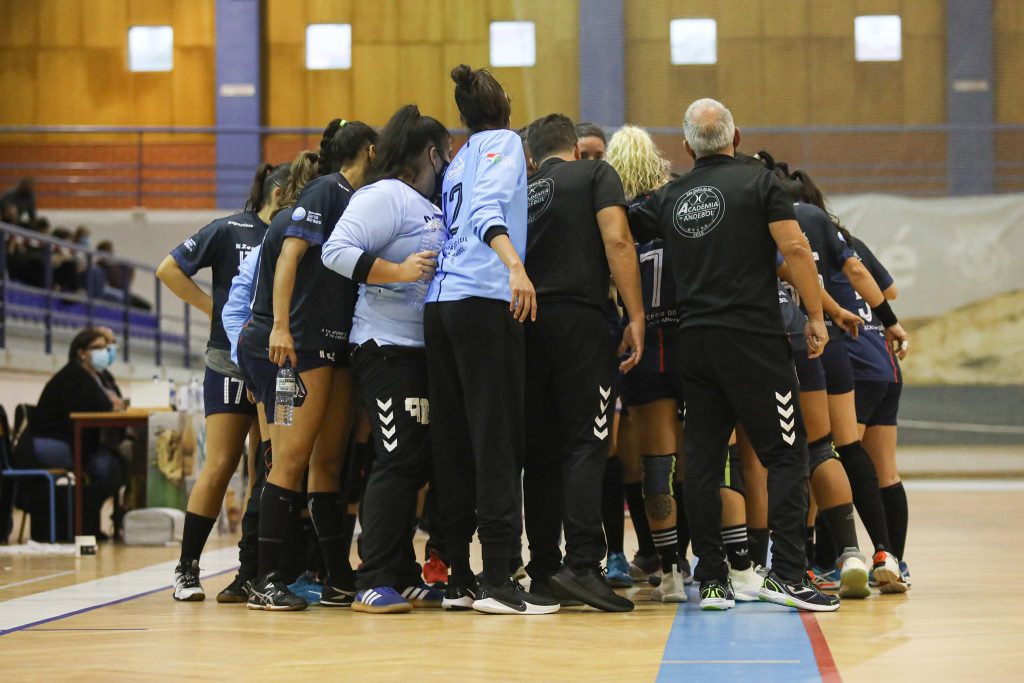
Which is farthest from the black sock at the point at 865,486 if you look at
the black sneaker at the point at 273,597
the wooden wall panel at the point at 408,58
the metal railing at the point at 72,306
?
the wooden wall panel at the point at 408,58

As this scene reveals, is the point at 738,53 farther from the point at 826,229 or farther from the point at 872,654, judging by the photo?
the point at 872,654

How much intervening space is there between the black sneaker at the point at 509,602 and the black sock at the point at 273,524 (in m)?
0.66

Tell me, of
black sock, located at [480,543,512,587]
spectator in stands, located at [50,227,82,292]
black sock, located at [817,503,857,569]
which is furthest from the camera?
spectator in stands, located at [50,227,82,292]

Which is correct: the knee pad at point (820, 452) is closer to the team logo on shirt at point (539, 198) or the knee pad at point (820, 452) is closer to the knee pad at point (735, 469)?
the knee pad at point (735, 469)

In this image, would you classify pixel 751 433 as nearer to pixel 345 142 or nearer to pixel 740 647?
pixel 740 647

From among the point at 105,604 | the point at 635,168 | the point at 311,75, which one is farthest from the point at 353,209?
the point at 311,75

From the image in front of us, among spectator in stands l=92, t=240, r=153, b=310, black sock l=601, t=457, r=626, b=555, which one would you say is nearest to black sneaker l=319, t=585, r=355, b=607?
black sock l=601, t=457, r=626, b=555

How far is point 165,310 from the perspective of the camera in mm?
15133

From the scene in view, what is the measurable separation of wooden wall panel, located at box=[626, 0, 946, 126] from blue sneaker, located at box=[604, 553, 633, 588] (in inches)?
331

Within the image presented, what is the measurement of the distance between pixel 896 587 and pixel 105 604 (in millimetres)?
2610

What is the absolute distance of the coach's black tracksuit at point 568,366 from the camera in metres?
3.87

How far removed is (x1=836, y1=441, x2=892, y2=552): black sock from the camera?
4520mm

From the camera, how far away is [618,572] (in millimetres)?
4863

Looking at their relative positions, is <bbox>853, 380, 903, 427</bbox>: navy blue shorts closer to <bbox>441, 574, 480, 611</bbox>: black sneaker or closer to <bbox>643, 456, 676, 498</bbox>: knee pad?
<bbox>643, 456, 676, 498</bbox>: knee pad
